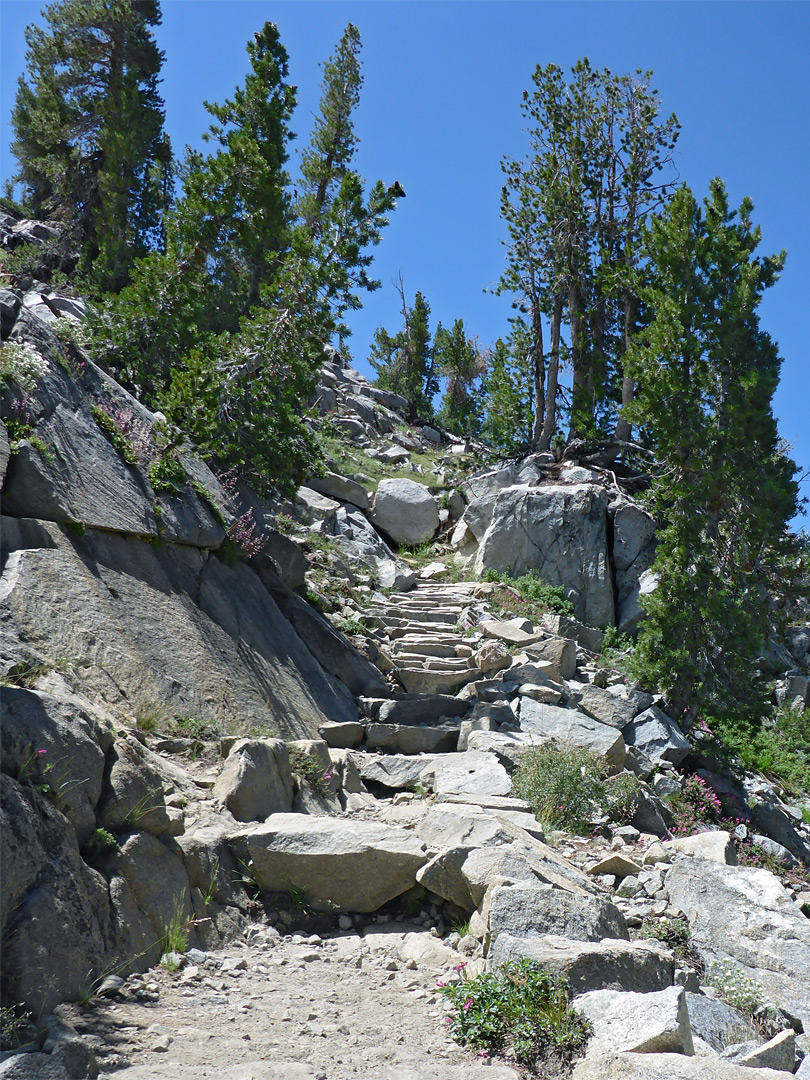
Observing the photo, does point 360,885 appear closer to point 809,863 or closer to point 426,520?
point 809,863

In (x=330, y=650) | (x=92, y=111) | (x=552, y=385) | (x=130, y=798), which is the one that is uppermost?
(x=92, y=111)

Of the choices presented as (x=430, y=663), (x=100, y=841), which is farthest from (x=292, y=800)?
(x=430, y=663)

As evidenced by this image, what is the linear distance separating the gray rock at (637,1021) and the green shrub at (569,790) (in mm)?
4053

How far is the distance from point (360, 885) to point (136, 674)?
304 cm

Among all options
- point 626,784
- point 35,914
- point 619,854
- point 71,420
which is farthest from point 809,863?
point 71,420

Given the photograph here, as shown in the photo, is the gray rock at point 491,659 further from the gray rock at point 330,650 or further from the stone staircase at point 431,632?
the gray rock at point 330,650

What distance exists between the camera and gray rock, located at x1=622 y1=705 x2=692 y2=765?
451 inches

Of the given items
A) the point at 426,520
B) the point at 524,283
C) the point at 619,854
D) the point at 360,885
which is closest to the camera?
the point at 360,885

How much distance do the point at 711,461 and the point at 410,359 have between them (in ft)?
97.6

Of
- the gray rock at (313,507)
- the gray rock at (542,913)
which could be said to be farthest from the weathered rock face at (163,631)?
the gray rock at (313,507)

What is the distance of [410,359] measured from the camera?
41812 mm

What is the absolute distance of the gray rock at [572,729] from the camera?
402 inches

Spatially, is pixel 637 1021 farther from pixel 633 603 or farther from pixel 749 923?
pixel 633 603

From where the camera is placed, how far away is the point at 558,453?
74.2ft
